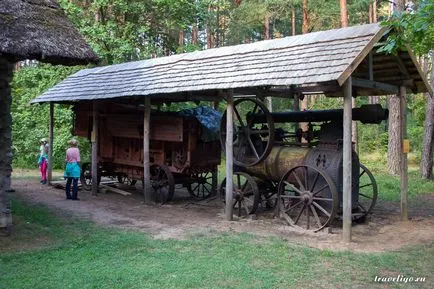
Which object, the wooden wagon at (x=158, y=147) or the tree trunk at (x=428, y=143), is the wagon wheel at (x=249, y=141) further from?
the tree trunk at (x=428, y=143)

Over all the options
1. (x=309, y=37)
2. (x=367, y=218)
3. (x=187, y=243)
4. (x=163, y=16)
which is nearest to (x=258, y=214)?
(x=367, y=218)

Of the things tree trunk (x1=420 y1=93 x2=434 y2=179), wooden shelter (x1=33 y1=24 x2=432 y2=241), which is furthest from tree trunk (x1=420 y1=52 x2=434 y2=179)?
wooden shelter (x1=33 y1=24 x2=432 y2=241)

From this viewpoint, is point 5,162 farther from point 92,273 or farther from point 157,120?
point 157,120

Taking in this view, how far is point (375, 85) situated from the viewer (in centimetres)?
921

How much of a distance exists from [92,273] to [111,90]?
741 cm

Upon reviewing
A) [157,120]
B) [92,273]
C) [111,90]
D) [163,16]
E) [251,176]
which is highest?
[163,16]

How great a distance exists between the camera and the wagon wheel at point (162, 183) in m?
12.3

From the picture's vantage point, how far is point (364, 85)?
886 centimetres

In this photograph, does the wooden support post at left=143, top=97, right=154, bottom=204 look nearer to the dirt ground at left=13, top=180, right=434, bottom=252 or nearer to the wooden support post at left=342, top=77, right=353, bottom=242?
the dirt ground at left=13, top=180, right=434, bottom=252

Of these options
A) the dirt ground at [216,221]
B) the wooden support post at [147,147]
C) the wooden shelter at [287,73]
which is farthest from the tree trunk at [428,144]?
the wooden support post at [147,147]

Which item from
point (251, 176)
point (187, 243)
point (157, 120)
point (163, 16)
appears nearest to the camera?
point (187, 243)

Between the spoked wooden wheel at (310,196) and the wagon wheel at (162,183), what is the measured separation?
351 cm

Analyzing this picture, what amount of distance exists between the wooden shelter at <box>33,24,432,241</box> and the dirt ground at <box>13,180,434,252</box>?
555 mm

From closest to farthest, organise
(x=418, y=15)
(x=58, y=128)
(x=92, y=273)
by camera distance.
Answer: (x=418, y=15)
(x=92, y=273)
(x=58, y=128)
